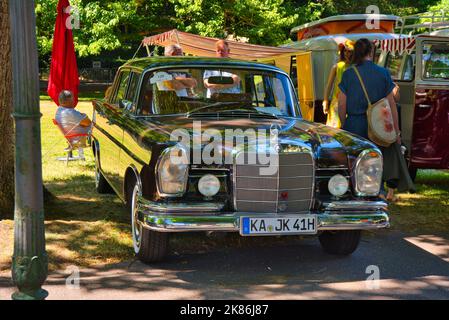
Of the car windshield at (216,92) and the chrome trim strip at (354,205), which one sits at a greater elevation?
the car windshield at (216,92)

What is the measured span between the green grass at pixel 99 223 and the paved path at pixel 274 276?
0.29m

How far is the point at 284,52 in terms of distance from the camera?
13.3 metres

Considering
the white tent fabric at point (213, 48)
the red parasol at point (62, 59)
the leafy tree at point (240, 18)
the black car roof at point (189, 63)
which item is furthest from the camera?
the leafy tree at point (240, 18)

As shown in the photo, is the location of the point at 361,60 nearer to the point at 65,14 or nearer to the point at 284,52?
the point at 65,14

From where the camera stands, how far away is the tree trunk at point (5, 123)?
6348 millimetres

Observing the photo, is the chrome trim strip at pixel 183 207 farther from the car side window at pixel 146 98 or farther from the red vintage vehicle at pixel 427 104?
the red vintage vehicle at pixel 427 104

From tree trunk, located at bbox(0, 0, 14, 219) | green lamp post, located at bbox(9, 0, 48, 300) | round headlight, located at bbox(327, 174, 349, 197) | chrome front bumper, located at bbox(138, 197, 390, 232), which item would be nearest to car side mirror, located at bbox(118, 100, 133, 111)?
tree trunk, located at bbox(0, 0, 14, 219)

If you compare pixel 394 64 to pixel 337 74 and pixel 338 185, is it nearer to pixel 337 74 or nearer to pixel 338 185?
pixel 337 74

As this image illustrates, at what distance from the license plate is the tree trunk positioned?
2.82 meters

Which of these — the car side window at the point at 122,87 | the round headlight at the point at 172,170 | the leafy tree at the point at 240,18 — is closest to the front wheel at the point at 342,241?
the round headlight at the point at 172,170

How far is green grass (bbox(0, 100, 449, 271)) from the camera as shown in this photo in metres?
5.82

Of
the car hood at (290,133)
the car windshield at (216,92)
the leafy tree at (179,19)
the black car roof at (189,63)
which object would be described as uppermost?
the leafy tree at (179,19)

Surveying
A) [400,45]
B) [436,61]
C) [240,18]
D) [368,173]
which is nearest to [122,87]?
[368,173]

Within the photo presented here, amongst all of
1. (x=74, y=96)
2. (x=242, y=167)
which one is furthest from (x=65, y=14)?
(x=242, y=167)
